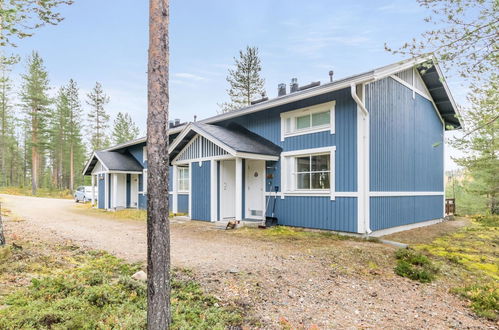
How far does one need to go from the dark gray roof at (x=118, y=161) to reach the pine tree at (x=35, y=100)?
44.9ft

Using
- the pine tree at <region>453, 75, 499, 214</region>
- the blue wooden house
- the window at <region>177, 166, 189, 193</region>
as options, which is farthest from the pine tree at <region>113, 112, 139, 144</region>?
the pine tree at <region>453, 75, 499, 214</region>

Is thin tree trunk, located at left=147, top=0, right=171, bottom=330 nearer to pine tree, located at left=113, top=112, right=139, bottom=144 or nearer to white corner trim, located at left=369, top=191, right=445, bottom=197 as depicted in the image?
white corner trim, located at left=369, top=191, right=445, bottom=197

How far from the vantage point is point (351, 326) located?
317cm

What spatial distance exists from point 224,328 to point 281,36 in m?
17.7

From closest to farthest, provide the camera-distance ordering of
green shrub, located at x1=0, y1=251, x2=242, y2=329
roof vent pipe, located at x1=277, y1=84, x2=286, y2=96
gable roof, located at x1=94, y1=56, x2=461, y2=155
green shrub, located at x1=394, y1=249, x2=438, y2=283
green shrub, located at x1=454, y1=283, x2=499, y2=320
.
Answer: green shrub, located at x1=0, y1=251, x2=242, y2=329 → green shrub, located at x1=454, y1=283, x2=499, y2=320 → green shrub, located at x1=394, y1=249, x2=438, y2=283 → gable roof, located at x1=94, y1=56, x2=461, y2=155 → roof vent pipe, located at x1=277, y1=84, x2=286, y2=96

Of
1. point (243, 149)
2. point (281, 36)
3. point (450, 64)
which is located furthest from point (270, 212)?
point (281, 36)

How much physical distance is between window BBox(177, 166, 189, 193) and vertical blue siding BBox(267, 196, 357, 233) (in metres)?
4.89

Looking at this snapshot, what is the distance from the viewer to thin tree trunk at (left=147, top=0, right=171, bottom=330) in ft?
8.87

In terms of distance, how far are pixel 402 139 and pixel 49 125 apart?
35.1 m

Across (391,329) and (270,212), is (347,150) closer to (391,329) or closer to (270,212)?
Result: (270,212)

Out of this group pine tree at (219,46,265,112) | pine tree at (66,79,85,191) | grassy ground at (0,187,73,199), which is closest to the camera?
pine tree at (219,46,265,112)

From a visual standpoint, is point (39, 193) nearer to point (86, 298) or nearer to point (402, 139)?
point (86, 298)

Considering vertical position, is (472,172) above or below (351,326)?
above

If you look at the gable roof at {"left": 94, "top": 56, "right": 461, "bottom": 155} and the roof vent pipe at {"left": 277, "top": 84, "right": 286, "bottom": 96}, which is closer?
the gable roof at {"left": 94, "top": 56, "right": 461, "bottom": 155}
